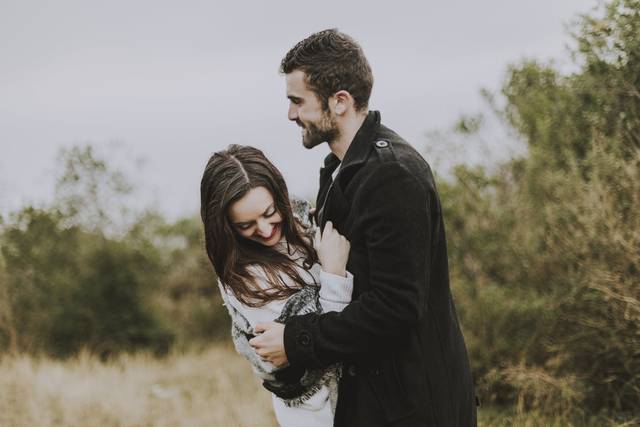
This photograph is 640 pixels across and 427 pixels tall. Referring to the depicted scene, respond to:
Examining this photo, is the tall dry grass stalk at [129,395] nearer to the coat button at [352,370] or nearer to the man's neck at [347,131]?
the coat button at [352,370]

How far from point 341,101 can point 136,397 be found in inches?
234

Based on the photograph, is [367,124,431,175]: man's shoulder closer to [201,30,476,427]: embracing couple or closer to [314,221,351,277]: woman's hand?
[201,30,476,427]: embracing couple

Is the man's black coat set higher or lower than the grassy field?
higher

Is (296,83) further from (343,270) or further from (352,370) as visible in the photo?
(352,370)

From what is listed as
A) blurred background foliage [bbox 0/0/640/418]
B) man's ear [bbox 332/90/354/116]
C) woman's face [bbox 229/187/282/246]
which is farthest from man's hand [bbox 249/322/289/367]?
blurred background foliage [bbox 0/0/640/418]

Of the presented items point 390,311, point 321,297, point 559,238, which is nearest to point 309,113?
point 321,297

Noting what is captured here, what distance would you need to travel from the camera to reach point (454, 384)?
2.32 meters

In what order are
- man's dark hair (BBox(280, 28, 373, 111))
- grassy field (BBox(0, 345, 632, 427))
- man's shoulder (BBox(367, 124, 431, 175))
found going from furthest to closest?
grassy field (BBox(0, 345, 632, 427))
man's dark hair (BBox(280, 28, 373, 111))
man's shoulder (BBox(367, 124, 431, 175))

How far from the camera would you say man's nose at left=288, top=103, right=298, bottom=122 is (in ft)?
8.16

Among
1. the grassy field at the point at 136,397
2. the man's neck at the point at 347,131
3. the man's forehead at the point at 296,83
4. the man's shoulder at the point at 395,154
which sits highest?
the man's forehead at the point at 296,83

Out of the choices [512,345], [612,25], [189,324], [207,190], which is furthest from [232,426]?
[189,324]

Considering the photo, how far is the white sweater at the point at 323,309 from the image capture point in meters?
2.24

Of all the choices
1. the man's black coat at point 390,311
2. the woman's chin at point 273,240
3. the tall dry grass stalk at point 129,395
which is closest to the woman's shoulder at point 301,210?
the woman's chin at point 273,240

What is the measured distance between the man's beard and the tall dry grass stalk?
397 centimetres
